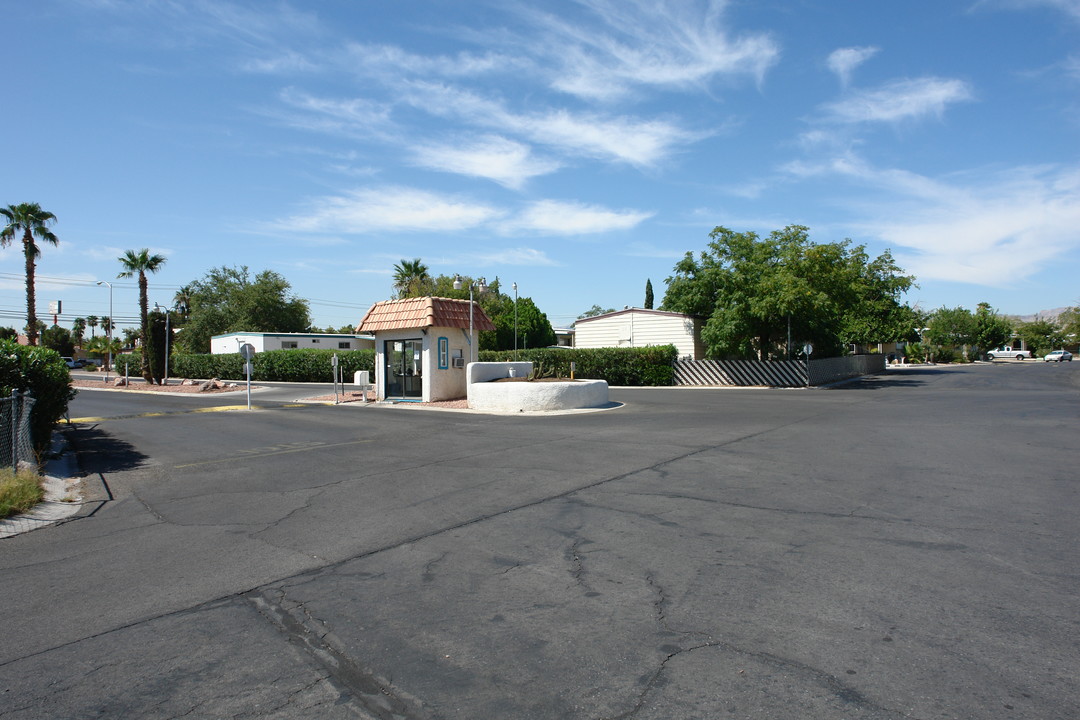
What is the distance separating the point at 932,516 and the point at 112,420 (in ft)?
71.3

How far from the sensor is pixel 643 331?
4056 centimetres

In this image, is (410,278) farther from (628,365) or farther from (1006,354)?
(1006,354)

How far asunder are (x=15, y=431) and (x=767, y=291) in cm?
2964

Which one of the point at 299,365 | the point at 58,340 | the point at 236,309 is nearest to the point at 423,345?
the point at 299,365

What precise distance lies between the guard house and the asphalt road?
42.0 ft

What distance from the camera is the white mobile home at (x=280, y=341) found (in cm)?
4888

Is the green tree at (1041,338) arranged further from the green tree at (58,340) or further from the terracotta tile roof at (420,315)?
the green tree at (58,340)

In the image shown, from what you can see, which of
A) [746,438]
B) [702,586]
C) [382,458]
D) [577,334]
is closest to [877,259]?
[577,334]

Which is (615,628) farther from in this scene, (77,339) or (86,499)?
(77,339)

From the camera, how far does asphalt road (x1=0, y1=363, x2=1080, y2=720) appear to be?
135 inches

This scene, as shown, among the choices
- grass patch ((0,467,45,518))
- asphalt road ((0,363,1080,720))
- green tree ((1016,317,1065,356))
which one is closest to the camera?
asphalt road ((0,363,1080,720))

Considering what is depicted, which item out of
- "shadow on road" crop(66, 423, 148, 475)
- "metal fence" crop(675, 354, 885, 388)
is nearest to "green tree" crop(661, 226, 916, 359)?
"metal fence" crop(675, 354, 885, 388)

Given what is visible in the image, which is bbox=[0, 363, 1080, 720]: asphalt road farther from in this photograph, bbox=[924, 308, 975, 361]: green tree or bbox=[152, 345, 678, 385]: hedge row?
bbox=[924, 308, 975, 361]: green tree

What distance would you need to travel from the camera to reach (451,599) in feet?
15.6
